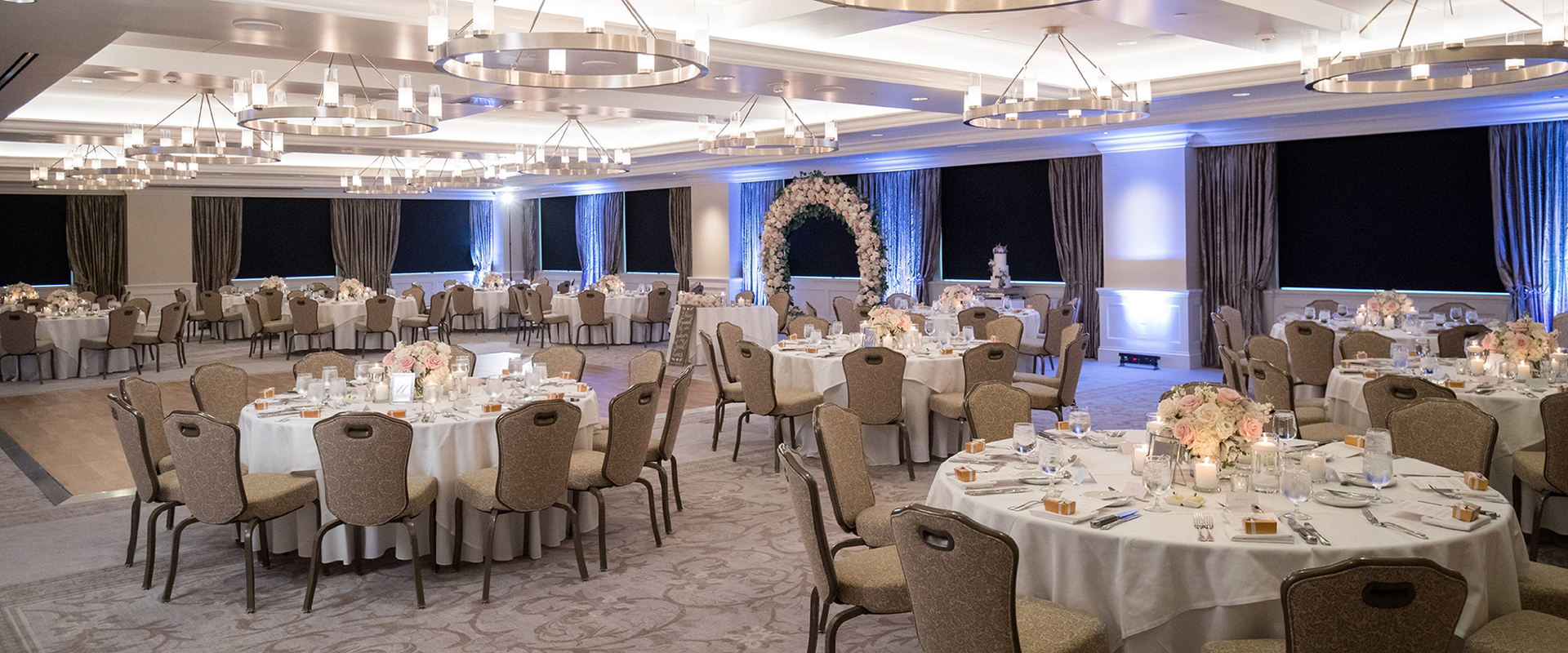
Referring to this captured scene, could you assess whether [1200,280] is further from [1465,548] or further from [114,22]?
[114,22]

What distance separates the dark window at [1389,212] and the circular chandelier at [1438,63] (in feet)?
18.8

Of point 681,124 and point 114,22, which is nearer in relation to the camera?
point 114,22

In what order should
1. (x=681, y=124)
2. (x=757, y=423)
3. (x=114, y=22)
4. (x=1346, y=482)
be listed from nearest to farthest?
(x=1346, y=482) < (x=114, y=22) < (x=757, y=423) < (x=681, y=124)

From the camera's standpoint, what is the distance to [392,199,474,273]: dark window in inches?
945

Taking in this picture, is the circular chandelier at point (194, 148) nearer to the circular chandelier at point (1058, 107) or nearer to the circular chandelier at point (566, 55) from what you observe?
the circular chandelier at point (566, 55)

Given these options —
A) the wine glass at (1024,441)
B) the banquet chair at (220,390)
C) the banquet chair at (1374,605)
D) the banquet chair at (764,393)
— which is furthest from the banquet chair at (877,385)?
the banquet chair at (1374,605)

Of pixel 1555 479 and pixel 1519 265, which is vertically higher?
pixel 1519 265

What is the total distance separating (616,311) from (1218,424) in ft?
45.1

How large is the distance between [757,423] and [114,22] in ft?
18.4

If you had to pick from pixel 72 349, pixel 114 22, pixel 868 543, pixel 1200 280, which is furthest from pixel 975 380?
pixel 72 349

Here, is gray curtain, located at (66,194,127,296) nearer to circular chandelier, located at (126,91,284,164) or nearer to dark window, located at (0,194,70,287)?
dark window, located at (0,194,70,287)

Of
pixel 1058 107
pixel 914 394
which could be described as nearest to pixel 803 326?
pixel 914 394

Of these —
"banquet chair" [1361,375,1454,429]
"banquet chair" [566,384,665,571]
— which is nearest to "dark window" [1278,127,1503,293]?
"banquet chair" [1361,375,1454,429]

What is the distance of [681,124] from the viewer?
15.4 meters
